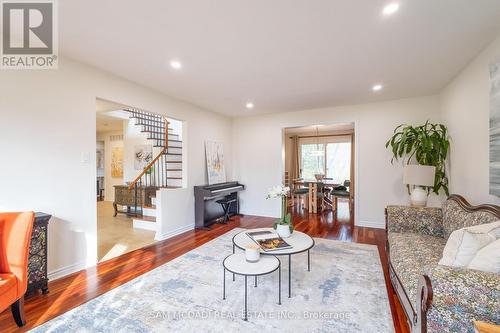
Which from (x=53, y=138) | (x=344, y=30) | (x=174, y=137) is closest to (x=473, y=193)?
(x=344, y=30)

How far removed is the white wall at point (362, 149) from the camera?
173 inches

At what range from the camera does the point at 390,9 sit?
1.83 metres

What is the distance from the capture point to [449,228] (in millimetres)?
2369

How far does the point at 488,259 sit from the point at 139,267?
3255mm

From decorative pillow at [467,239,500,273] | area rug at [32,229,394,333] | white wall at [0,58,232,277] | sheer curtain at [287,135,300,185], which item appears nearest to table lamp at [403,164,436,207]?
area rug at [32,229,394,333]

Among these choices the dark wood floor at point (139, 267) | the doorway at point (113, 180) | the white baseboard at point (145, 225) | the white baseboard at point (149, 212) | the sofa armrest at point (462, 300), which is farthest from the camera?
the white baseboard at point (149, 212)

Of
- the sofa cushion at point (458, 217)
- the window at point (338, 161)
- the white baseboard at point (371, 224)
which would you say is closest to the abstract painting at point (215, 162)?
the white baseboard at point (371, 224)

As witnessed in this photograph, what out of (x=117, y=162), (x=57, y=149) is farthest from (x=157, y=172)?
(x=117, y=162)

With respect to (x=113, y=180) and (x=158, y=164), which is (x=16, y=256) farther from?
(x=113, y=180)

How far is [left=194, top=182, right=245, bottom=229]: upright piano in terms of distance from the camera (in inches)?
181

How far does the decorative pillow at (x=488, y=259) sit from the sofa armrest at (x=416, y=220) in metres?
1.41

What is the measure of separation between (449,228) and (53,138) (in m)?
4.43

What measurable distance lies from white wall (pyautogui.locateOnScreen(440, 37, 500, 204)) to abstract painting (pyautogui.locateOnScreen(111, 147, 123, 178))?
890cm

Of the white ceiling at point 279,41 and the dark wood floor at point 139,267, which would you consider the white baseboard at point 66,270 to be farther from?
the white ceiling at point 279,41
